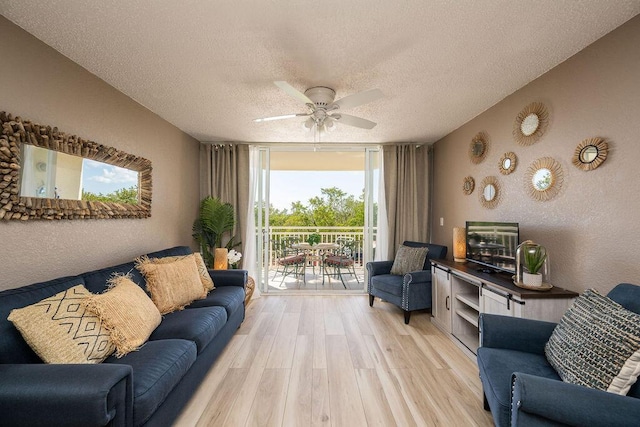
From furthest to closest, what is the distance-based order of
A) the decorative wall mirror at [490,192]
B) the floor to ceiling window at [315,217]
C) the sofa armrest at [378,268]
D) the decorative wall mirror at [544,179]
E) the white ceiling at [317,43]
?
the floor to ceiling window at [315,217] → the sofa armrest at [378,268] → the decorative wall mirror at [490,192] → the decorative wall mirror at [544,179] → the white ceiling at [317,43]

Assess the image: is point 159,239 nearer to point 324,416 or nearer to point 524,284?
point 324,416

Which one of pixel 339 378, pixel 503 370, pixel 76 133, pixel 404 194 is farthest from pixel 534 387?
pixel 404 194

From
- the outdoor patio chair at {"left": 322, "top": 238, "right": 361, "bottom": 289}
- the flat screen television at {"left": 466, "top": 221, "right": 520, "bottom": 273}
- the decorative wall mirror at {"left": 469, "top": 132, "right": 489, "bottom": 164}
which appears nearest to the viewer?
the flat screen television at {"left": 466, "top": 221, "right": 520, "bottom": 273}

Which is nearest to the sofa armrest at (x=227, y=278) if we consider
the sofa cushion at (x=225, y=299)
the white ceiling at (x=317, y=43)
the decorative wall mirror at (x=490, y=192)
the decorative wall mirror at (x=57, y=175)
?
the sofa cushion at (x=225, y=299)

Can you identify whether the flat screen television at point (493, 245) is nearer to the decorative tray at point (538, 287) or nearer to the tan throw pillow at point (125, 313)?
the decorative tray at point (538, 287)

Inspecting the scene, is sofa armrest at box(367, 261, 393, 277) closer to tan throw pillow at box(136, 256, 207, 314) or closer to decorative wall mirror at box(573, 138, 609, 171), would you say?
tan throw pillow at box(136, 256, 207, 314)

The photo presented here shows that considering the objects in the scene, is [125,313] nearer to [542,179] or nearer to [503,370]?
[503,370]

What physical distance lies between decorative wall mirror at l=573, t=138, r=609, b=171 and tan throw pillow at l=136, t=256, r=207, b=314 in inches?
132

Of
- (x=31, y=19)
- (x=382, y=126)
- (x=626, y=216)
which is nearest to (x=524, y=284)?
(x=626, y=216)

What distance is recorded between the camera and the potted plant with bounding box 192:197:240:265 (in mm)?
4125

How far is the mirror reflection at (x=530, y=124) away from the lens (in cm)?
242

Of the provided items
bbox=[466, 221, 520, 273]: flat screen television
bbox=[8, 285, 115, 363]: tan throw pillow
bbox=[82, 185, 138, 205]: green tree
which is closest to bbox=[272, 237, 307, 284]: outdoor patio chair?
bbox=[82, 185, 138, 205]: green tree

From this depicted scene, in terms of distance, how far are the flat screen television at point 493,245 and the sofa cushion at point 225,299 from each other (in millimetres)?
2542

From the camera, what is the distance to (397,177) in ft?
14.8
